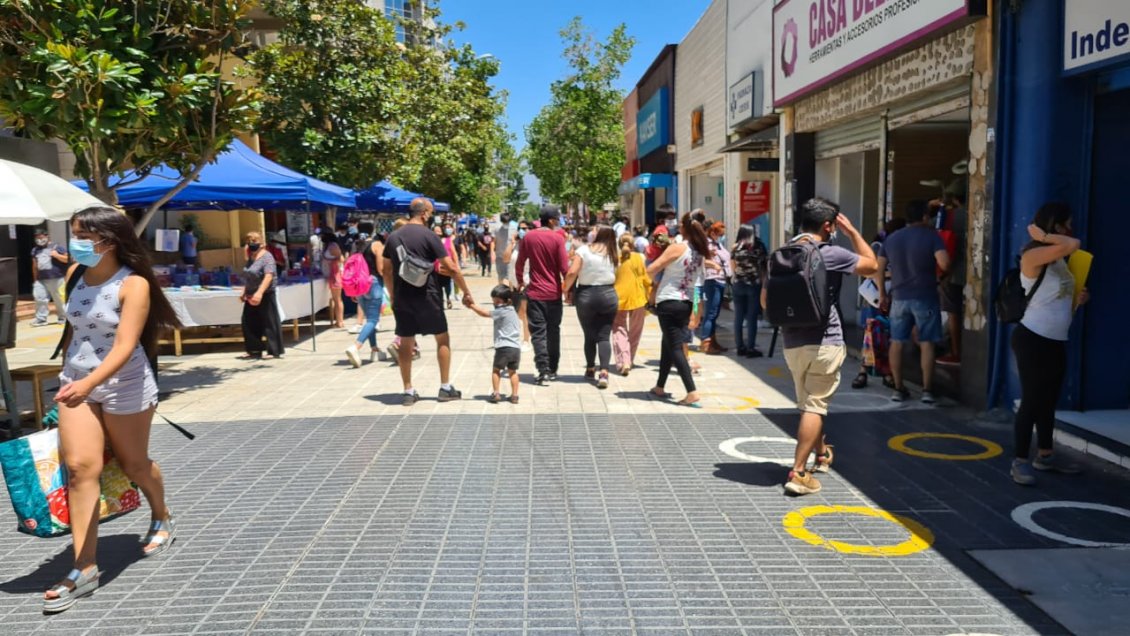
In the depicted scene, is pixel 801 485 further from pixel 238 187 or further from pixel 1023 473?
pixel 238 187

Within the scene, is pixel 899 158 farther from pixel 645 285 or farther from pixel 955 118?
pixel 645 285

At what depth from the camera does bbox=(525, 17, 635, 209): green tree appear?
112 ft

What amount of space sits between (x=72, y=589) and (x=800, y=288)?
4064 mm

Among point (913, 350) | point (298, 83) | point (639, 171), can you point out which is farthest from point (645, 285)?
point (639, 171)

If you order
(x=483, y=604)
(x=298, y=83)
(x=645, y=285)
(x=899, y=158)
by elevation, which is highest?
(x=298, y=83)

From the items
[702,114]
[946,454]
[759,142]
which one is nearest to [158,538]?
[946,454]

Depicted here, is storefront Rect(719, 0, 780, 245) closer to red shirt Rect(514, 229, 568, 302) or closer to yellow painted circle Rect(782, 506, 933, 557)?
red shirt Rect(514, 229, 568, 302)

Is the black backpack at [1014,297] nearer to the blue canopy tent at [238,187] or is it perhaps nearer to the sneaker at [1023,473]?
the sneaker at [1023,473]

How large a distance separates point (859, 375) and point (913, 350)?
157 cm

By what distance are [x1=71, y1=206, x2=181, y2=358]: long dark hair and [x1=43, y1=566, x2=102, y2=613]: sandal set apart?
108 centimetres

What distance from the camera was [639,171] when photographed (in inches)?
1361

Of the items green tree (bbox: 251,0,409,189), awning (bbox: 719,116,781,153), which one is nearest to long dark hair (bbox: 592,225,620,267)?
Result: awning (bbox: 719,116,781,153)

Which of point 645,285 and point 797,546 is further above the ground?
point 645,285

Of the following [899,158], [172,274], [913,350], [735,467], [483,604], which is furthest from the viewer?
[172,274]
